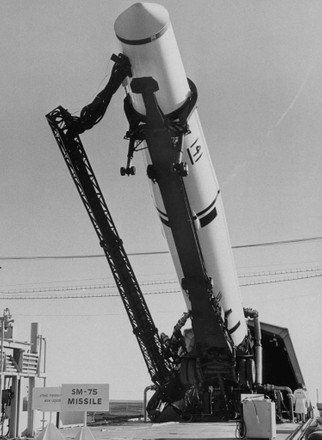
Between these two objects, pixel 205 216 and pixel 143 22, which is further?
pixel 205 216

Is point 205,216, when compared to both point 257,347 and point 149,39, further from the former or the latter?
point 257,347

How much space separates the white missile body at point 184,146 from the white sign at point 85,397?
4139 mm

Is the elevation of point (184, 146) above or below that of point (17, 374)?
above

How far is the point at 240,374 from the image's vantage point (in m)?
16.1

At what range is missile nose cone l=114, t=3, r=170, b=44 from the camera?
8.89m

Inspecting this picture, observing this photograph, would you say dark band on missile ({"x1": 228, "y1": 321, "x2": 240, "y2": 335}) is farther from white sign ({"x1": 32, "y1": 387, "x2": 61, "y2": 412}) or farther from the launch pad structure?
the launch pad structure

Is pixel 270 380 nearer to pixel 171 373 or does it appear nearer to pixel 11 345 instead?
pixel 171 373

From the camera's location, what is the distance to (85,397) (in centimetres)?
954

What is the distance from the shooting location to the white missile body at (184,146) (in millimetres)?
8961

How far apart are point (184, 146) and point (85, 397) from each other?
5.29 metres

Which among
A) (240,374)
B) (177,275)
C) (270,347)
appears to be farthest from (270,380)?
(177,275)

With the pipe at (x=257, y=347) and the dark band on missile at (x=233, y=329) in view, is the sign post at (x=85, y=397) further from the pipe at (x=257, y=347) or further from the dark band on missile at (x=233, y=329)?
the pipe at (x=257, y=347)

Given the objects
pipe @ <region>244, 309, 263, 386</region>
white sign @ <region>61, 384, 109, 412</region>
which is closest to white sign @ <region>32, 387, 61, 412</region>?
white sign @ <region>61, 384, 109, 412</region>

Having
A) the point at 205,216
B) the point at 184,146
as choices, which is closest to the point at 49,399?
the point at 205,216
